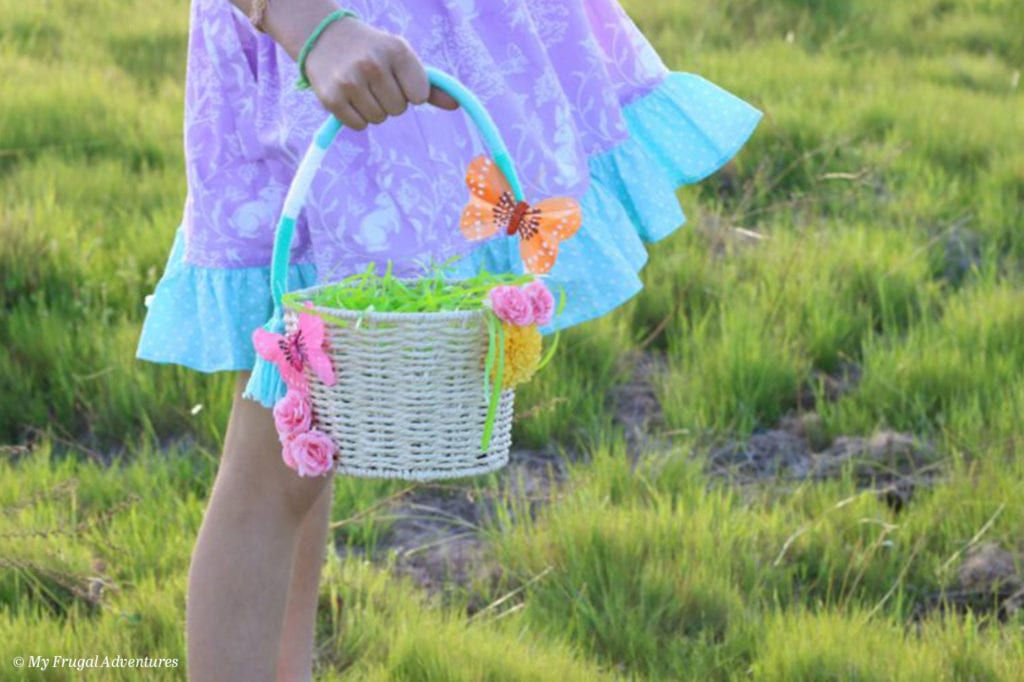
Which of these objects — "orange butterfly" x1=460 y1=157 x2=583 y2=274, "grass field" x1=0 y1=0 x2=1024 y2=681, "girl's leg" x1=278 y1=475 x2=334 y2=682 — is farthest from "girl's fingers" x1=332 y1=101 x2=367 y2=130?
"grass field" x1=0 y1=0 x2=1024 y2=681

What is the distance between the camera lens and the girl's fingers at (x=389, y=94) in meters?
1.49

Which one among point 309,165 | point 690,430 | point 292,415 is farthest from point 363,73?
point 690,430

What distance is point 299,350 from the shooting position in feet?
5.08

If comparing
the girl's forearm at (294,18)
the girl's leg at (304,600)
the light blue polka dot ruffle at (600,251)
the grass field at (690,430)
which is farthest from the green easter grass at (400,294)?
the grass field at (690,430)

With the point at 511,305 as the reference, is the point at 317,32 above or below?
above

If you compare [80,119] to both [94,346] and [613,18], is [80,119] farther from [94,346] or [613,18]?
[613,18]

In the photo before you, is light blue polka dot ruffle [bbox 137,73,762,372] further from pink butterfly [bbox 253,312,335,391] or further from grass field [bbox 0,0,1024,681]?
grass field [bbox 0,0,1024,681]

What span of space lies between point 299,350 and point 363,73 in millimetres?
264

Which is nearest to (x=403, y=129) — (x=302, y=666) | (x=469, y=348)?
(x=469, y=348)

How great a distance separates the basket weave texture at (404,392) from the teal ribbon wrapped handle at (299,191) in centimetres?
4

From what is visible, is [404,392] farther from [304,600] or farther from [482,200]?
[304,600]

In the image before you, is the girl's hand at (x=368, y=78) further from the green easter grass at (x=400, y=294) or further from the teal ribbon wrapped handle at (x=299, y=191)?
the green easter grass at (x=400, y=294)

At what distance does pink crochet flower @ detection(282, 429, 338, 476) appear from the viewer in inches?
61.3

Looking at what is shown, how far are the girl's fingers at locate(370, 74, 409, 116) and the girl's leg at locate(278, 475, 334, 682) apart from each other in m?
0.63
